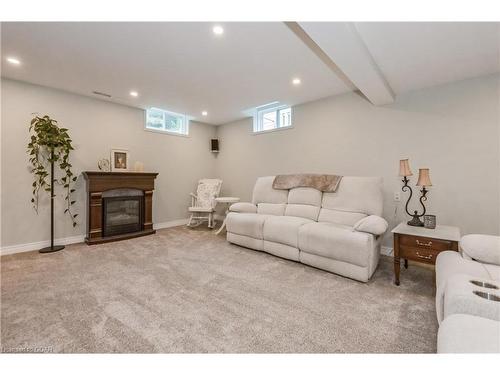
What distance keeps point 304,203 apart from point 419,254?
5.24 ft

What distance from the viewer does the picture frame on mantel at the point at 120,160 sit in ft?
13.4

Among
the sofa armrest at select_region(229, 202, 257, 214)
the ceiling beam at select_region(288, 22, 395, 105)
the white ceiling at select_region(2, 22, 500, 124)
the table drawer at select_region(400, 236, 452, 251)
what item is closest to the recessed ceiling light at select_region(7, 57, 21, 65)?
the white ceiling at select_region(2, 22, 500, 124)

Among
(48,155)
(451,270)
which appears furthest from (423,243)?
(48,155)

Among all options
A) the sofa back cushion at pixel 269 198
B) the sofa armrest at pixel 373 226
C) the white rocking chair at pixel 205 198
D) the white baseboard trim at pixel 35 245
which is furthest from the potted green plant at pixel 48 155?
the sofa armrest at pixel 373 226

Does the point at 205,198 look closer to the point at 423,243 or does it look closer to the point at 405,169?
the point at 405,169

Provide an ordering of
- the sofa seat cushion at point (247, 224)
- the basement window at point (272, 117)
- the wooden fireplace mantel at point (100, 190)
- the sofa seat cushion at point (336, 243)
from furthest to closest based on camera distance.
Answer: the basement window at point (272, 117)
the wooden fireplace mantel at point (100, 190)
the sofa seat cushion at point (247, 224)
the sofa seat cushion at point (336, 243)

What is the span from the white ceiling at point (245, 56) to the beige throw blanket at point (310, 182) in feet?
4.14

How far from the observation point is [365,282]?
2.35 metres

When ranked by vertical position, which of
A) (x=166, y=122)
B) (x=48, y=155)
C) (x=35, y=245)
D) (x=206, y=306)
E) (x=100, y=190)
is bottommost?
(x=206, y=306)

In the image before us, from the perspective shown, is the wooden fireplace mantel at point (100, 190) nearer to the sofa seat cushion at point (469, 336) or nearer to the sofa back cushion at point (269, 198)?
the sofa back cushion at point (269, 198)

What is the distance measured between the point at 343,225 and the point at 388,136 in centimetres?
154

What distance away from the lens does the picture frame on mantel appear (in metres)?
4.09

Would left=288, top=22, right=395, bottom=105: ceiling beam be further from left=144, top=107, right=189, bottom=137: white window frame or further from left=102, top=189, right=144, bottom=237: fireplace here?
left=102, top=189, right=144, bottom=237: fireplace

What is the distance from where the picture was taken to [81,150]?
3.78m
